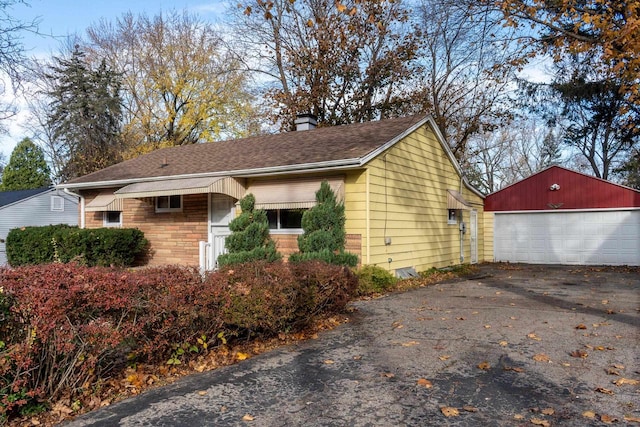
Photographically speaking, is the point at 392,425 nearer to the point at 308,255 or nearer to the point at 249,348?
the point at 249,348

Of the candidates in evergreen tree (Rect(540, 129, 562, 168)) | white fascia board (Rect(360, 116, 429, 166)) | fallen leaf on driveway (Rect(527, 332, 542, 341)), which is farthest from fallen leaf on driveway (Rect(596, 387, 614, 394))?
evergreen tree (Rect(540, 129, 562, 168))

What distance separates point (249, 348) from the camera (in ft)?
18.4

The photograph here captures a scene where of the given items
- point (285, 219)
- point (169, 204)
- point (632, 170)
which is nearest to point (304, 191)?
point (285, 219)

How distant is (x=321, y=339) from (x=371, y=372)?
145cm

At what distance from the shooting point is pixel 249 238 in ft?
37.2

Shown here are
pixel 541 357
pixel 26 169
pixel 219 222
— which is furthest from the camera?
pixel 26 169

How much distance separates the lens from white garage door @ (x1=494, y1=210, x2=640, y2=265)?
16.6 metres

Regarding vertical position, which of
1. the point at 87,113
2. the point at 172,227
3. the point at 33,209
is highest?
the point at 87,113

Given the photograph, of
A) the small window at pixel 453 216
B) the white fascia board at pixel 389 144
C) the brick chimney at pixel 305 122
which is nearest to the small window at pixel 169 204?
the brick chimney at pixel 305 122

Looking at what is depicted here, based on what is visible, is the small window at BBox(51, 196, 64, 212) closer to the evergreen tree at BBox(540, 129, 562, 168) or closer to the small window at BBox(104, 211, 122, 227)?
the small window at BBox(104, 211, 122, 227)

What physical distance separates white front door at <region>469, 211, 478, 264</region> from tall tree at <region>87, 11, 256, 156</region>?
16480mm

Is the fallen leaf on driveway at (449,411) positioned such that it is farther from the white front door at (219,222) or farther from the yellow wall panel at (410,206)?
the white front door at (219,222)

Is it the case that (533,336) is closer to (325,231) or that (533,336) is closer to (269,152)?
(325,231)

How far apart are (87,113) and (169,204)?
22301mm
